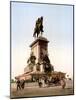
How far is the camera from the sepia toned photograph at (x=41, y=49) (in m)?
2.21

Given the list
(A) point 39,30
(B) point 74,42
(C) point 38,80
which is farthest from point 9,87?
(B) point 74,42

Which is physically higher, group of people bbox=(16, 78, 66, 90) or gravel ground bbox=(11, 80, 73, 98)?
group of people bbox=(16, 78, 66, 90)

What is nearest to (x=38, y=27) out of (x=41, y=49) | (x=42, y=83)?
(x=41, y=49)

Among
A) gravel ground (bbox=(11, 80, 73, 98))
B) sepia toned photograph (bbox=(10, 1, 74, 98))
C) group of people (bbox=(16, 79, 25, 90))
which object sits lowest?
gravel ground (bbox=(11, 80, 73, 98))

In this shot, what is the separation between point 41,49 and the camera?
228cm

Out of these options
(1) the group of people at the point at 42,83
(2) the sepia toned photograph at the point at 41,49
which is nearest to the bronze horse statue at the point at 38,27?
(2) the sepia toned photograph at the point at 41,49

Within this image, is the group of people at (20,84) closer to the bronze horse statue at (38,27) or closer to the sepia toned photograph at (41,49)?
the sepia toned photograph at (41,49)

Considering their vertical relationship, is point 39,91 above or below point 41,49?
below

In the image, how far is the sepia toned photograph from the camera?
2.21 meters

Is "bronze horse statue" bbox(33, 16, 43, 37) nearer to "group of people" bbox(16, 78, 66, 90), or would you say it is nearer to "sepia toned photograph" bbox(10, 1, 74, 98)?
"sepia toned photograph" bbox(10, 1, 74, 98)

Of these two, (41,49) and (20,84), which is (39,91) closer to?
(20,84)

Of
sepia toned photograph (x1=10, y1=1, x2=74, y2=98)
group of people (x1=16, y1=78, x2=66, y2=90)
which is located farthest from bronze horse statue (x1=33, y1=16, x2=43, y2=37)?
group of people (x1=16, y1=78, x2=66, y2=90)

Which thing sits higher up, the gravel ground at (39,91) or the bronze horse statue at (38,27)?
the bronze horse statue at (38,27)

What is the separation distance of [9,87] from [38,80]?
291mm
